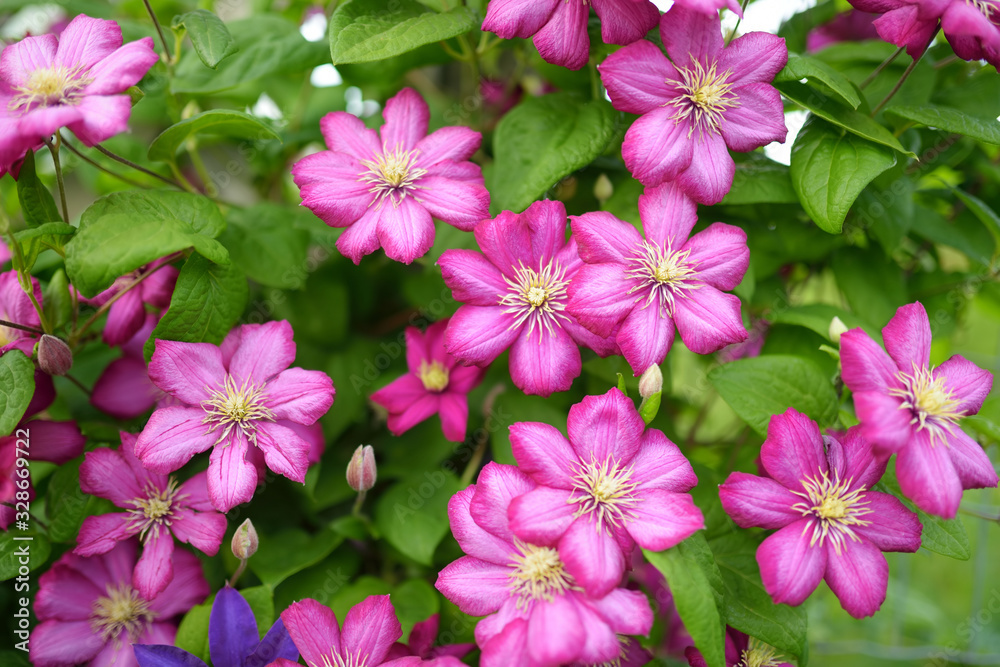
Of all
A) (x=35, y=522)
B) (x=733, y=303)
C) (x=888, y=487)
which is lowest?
(x=35, y=522)

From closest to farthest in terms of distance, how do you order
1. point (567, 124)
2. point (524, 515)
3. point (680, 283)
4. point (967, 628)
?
point (524, 515)
point (680, 283)
point (567, 124)
point (967, 628)

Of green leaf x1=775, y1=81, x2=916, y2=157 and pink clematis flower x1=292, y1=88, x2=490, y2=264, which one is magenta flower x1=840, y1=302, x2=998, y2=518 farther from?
pink clematis flower x1=292, y1=88, x2=490, y2=264

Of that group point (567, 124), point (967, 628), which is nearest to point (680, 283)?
point (567, 124)

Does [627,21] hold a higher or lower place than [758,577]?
higher

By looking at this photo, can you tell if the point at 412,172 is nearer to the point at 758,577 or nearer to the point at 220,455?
the point at 220,455

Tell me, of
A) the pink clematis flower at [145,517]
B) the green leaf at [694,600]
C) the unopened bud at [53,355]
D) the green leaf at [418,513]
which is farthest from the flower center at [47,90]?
the green leaf at [694,600]

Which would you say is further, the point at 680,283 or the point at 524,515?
the point at 680,283

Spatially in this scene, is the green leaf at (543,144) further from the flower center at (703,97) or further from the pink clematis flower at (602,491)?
the pink clematis flower at (602,491)

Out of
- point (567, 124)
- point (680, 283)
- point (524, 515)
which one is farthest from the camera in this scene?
point (567, 124)

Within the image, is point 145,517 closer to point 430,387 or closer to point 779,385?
point 430,387
